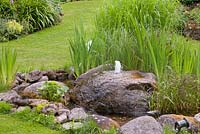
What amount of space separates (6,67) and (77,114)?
156cm

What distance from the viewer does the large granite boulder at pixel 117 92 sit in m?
5.50

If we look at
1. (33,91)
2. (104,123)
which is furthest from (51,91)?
(104,123)

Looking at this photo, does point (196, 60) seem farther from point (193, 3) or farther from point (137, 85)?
point (193, 3)

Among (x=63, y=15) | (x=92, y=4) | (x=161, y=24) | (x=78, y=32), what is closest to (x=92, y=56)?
(x=78, y=32)

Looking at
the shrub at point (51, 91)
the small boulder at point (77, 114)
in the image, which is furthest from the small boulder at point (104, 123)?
the shrub at point (51, 91)

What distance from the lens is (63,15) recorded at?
49.2 ft

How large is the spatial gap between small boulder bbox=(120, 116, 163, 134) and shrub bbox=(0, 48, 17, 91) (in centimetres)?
214

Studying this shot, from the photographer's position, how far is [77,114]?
516 cm

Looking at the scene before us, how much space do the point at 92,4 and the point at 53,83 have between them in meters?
11.8

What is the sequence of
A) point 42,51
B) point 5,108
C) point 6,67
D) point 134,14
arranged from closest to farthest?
1. point 5,108
2. point 6,67
3. point 134,14
4. point 42,51

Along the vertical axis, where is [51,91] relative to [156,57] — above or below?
below

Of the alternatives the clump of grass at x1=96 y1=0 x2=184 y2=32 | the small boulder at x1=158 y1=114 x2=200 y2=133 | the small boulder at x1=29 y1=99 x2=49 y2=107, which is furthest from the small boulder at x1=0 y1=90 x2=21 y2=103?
the clump of grass at x1=96 y1=0 x2=184 y2=32

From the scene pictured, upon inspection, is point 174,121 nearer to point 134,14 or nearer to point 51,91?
point 51,91

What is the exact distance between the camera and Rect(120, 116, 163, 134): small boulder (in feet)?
15.0
